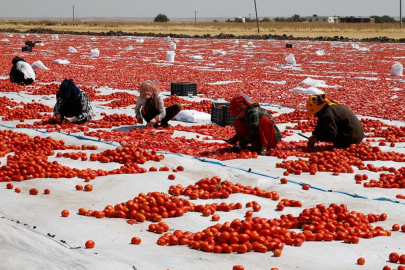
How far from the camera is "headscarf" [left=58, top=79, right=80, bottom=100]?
10641 millimetres

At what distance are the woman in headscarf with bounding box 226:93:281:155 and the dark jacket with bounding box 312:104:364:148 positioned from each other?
0.71 metres

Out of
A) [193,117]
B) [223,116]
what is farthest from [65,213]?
[193,117]

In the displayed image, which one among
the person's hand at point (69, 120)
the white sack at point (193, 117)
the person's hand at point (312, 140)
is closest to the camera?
the person's hand at point (312, 140)

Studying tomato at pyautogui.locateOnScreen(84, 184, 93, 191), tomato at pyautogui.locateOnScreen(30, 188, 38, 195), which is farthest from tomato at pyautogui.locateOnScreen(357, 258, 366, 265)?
tomato at pyautogui.locateOnScreen(30, 188, 38, 195)

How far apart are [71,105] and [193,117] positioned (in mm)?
2509

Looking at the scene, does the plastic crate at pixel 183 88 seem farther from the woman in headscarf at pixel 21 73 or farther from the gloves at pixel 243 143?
the gloves at pixel 243 143

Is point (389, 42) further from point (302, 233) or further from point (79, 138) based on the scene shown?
point (302, 233)

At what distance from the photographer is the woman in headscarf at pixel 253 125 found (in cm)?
838

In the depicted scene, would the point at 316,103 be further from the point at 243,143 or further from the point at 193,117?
the point at 193,117

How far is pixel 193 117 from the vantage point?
1159 cm

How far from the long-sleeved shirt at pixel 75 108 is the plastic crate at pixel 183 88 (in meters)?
4.40

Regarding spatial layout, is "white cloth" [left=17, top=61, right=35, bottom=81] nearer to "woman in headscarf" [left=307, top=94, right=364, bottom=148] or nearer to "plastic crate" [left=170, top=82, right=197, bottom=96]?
"plastic crate" [left=170, top=82, right=197, bottom=96]

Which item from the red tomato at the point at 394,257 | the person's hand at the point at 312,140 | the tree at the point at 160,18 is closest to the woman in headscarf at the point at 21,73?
the person's hand at the point at 312,140

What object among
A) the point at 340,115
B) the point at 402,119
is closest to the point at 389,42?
the point at 402,119
